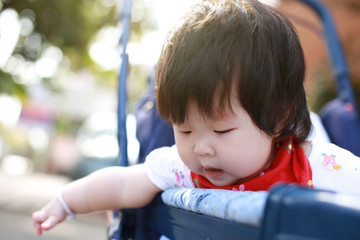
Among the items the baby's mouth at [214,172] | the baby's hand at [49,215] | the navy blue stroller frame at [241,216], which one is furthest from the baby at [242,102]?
the baby's hand at [49,215]

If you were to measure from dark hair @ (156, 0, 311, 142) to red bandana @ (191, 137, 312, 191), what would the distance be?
0.05 m

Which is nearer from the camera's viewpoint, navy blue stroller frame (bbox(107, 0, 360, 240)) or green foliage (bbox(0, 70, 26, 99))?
navy blue stroller frame (bbox(107, 0, 360, 240))

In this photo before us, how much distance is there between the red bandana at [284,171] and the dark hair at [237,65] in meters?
0.05

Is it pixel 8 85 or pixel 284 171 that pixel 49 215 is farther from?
pixel 8 85

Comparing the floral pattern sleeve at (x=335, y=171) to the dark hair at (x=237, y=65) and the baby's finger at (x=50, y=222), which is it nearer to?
the dark hair at (x=237, y=65)

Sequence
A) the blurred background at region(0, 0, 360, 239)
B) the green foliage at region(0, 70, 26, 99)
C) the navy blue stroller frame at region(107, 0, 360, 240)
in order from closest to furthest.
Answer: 1. the navy blue stroller frame at region(107, 0, 360, 240)
2. the blurred background at region(0, 0, 360, 239)
3. the green foliage at region(0, 70, 26, 99)

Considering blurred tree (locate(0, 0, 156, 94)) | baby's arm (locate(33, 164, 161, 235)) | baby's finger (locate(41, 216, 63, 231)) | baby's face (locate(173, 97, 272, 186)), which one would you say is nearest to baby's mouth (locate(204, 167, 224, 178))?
baby's face (locate(173, 97, 272, 186))

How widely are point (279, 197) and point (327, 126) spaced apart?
5.69 ft

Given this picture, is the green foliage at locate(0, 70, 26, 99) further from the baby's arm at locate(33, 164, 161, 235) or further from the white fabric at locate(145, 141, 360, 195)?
the white fabric at locate(145, 141, 360, 195)

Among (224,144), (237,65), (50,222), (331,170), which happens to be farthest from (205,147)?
(50,222)

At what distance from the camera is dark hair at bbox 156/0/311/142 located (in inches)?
40.9

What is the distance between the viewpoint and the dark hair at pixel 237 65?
3.41ft

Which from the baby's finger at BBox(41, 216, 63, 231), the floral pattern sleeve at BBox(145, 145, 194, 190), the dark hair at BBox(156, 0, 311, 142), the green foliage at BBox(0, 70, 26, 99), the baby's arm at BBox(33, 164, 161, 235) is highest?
the dark hair at BBox(156, 0, 311, 142)

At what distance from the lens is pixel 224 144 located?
42.4 inches
